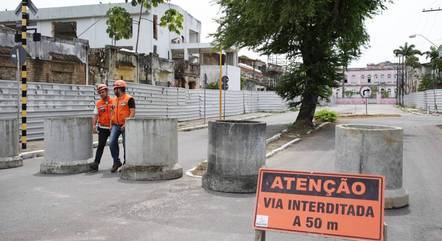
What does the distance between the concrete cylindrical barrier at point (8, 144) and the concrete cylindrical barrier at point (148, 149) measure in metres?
3.20

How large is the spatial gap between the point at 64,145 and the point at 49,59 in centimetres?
1619

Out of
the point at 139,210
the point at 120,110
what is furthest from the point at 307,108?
the point at 139,210

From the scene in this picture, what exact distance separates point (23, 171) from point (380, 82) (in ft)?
440

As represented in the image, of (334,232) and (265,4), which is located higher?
(265,4)

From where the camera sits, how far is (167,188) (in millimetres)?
7816

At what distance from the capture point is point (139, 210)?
20.8 ft

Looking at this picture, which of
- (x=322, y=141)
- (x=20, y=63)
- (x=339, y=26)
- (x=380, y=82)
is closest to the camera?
(x=20, y=63)

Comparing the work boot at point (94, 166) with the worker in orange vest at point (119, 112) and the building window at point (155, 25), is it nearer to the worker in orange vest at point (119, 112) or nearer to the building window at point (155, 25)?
the worker in orange vest at point (119, 112)

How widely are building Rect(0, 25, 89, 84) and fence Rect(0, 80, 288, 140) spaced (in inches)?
193

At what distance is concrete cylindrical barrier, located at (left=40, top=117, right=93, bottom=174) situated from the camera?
9.20m

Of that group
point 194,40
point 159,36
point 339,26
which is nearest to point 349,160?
point 339,26

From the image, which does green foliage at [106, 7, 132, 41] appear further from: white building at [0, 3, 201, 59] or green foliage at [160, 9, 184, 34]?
white building at [0, 3, 201, 59]

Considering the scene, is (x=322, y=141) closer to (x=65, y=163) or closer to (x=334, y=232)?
(x=65, y=163)

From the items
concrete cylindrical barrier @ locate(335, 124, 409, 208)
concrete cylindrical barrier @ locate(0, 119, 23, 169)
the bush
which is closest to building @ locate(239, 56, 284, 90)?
the bush
